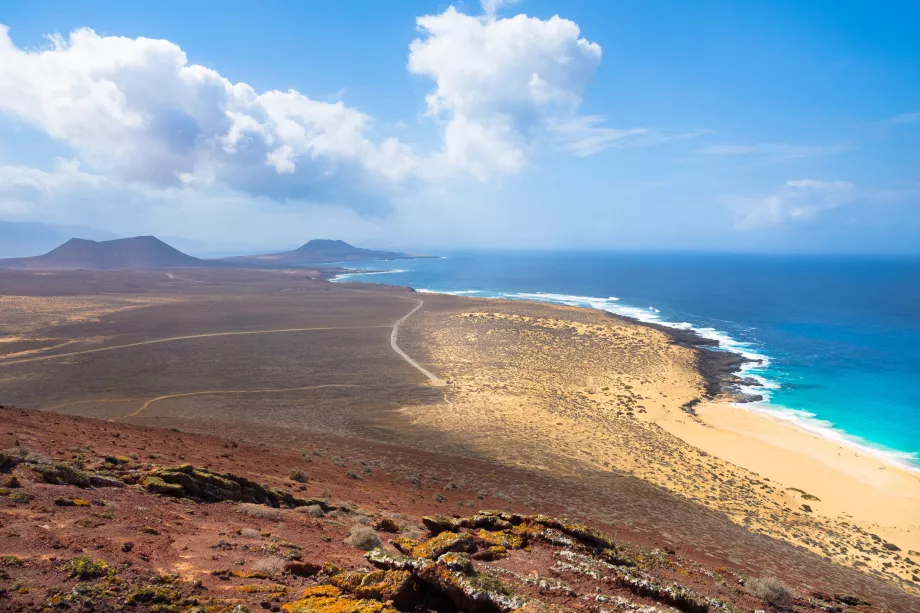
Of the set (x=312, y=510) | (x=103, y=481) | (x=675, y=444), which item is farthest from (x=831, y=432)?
(x=103, y=481)

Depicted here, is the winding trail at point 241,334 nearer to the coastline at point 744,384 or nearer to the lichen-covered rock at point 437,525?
the coastline at point 744,384

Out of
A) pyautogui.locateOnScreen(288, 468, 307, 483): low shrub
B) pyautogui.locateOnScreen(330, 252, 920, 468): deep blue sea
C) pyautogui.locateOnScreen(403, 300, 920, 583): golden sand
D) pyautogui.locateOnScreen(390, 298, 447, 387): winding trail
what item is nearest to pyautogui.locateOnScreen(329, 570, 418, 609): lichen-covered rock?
pyautogui.locateOnScreen(288, 468, 307, 483): low shrub

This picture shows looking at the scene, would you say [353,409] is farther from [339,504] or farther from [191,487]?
[191,487]

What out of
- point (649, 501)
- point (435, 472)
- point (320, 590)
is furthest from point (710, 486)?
point (320, 590)

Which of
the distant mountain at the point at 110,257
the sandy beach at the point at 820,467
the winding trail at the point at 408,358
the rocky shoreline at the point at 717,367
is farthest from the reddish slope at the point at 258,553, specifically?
the distant mountain at the point at 110,257

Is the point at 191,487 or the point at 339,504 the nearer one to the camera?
the point at 191,487
